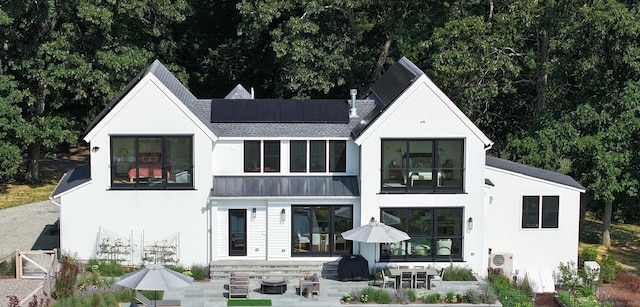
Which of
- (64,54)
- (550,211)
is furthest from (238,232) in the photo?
(64,54)

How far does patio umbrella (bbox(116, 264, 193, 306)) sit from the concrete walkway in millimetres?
2622

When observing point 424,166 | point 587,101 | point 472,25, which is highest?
point 472,25

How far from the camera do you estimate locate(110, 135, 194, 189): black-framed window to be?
32969 millimetres

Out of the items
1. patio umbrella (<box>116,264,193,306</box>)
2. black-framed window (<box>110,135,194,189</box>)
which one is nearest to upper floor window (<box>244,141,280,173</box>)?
black-framed window (<box>110,135,194,189</box>)

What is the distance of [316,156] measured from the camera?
34.1 m

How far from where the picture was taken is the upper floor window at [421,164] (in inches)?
1299

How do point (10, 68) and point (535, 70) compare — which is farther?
point (10, 68)

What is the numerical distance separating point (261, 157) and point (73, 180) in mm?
7209

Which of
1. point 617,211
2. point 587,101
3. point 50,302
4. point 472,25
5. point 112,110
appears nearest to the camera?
point 50,302

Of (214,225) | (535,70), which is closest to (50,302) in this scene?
(214,225)

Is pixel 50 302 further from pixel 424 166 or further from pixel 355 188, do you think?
pixel 424 166

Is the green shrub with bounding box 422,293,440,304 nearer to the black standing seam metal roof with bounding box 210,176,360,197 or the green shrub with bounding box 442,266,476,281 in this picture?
the green shrub with bounding box 442,266,476,281

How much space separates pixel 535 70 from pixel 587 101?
20.1 ft

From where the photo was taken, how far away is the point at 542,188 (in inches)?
1348
